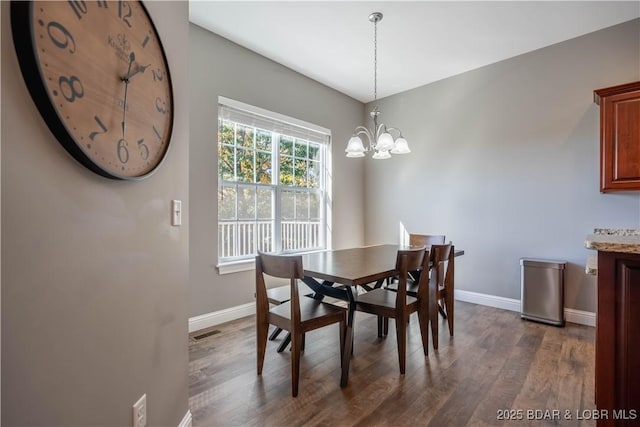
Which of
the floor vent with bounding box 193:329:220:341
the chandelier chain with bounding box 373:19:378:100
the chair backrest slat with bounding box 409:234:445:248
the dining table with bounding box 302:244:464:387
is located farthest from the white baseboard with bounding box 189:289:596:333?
the chandelier chain with bounding box 373:19:378:100

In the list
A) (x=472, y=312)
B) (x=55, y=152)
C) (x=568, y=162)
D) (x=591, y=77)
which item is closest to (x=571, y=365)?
(x=472, y=312)

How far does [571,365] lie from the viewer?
221 centimetres

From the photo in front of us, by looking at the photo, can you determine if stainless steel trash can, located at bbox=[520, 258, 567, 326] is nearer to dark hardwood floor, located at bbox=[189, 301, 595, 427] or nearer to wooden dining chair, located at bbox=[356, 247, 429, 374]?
dark hardwood floor, located at bbox=[189, 301, 595, 427]

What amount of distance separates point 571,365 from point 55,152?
3.18 metres

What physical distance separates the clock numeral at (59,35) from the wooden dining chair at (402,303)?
1901 mm

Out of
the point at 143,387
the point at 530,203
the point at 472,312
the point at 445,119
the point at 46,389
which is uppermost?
the point at 445,119

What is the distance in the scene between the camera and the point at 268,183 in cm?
360

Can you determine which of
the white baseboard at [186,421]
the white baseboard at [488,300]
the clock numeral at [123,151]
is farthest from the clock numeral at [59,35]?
the white baseboard at [488,300]

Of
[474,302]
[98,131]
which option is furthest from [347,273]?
[474,302]

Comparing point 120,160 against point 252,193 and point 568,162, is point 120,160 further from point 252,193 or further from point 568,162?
point 568,162

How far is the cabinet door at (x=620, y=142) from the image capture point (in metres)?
2.49

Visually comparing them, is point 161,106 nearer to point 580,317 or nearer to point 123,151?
point 123,151

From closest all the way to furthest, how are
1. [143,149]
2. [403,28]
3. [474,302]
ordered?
[143,149] < [403,28] < [474,302]

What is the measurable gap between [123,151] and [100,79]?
0.22 m
